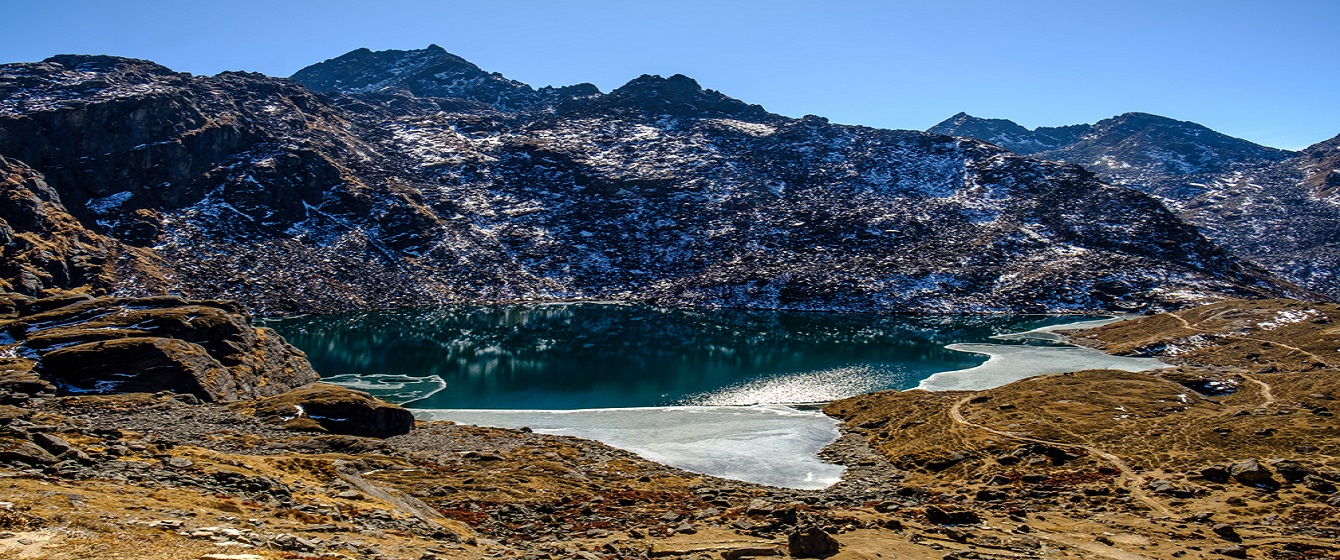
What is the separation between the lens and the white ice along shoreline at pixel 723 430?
4128cm

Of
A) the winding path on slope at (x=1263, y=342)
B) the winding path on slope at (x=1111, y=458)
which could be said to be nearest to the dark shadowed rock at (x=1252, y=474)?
the winding path on slope at (x=1111, y=458)

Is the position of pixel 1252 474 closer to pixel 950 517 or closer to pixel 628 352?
pixel 950 517

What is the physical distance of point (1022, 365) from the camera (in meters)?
84.4

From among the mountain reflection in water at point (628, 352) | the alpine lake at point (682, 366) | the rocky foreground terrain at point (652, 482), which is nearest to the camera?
the rocky foreground terrain at point (652, 482)

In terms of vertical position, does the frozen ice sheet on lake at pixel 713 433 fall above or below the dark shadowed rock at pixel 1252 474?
below

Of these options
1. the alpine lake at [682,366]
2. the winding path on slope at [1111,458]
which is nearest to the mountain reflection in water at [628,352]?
the alpine lake at [682,366]

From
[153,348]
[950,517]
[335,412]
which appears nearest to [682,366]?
[335,412]

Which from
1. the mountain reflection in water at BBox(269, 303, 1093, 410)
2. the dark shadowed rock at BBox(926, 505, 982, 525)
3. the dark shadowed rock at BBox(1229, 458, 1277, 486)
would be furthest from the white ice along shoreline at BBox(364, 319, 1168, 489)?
the dark shadowed rock at BBox(1229, 458, 1277, 486)

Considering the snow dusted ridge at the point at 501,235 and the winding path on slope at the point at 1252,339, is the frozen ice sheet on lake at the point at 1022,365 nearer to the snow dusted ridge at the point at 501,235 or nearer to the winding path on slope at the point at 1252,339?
the winding path on slope at the point at 1252,339

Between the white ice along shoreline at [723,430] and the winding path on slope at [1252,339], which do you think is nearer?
the white ice along shoreline at [723,430]

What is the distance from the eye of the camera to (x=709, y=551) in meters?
21.0

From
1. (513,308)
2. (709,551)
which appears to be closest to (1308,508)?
(709,551)

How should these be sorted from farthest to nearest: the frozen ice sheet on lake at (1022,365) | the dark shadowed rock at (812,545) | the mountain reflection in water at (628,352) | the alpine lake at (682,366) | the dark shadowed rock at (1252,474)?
the frozen ice sheet on lake at (1022,365) → the mountain reflection in water at (628,352) → the alpine lake at (682,366) → the dark shadowed rock at (1252,474) → the dark shadowed rock at (812,545)

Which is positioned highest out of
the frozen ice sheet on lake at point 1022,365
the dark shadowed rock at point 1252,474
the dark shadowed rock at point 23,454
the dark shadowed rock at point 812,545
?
the dark shadowed rock at point 23,454
